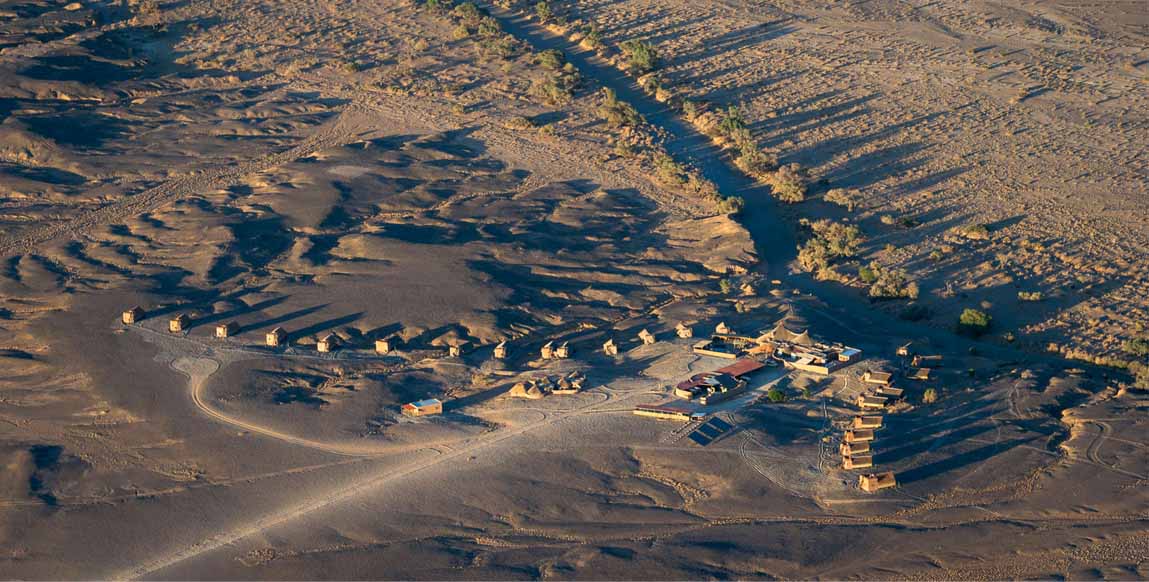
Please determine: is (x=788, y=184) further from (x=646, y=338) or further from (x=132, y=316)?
(x=132, y=316)

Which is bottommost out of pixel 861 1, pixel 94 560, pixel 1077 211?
pixel 94 560

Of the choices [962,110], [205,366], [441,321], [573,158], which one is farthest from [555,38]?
[205,366]

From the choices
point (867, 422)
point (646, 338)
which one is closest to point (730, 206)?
point (646, 338)

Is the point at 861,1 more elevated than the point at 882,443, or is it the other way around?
the point at 861,1

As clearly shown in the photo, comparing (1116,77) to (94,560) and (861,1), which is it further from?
(94,560)

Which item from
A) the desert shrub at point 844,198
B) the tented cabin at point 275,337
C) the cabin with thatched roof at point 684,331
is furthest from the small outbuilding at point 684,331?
the desert shrub at point 844,198

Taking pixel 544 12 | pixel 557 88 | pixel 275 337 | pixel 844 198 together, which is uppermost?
pixel 544 12

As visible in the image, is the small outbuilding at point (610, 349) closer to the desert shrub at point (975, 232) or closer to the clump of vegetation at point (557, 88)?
the desert shrub at point (975, 232)
